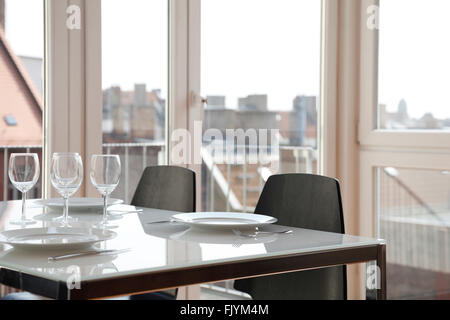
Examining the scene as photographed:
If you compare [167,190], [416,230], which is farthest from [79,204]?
[416,230]

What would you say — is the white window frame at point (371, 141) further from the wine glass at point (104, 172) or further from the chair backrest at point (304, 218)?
the wine glass at point (104, 172)

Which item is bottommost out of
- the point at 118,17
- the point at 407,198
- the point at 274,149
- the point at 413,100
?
the point at 407,198

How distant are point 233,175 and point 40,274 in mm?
2333

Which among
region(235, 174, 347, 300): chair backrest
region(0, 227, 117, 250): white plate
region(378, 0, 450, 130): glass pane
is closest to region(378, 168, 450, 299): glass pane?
region(378, 0, 450, 130): glass pane

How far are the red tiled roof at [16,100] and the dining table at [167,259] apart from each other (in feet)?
3.02

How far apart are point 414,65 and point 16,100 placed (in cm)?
204

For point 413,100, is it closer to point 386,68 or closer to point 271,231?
point 386,68

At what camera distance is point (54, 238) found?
1.41 meters

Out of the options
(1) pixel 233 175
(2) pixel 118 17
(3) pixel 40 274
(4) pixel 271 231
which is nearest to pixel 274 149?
(1) pixel 233 175

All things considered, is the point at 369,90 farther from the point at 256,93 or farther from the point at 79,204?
the point at 79,204

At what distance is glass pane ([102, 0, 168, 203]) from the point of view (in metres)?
2.89

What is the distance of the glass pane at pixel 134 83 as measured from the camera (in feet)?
9.48

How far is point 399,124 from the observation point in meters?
3.51

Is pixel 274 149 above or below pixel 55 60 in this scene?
below
